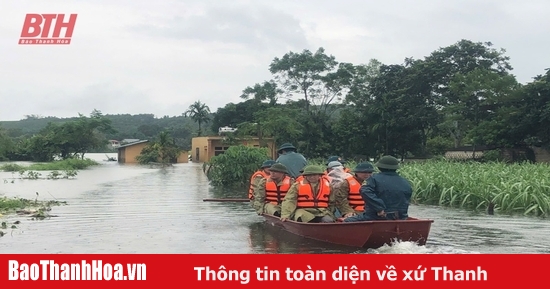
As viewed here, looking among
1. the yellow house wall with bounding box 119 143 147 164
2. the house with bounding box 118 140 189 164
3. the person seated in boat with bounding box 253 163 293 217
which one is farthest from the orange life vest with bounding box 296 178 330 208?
the yellow house wall with bounding box 119 143 147 164

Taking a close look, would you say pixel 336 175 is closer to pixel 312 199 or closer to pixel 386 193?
pixel 312 199

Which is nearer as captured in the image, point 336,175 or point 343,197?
point 343,197

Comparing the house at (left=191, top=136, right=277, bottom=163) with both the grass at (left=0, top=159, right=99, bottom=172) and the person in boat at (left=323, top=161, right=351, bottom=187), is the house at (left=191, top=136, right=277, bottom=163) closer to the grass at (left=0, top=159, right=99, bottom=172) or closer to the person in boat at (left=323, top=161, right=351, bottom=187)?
the grass at (left=0, top=159, right=99, bottom=172)

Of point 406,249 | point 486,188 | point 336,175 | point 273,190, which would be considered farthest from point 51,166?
point 406,249

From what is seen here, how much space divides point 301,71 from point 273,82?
2895mm

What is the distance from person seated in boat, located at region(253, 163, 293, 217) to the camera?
12.2 m

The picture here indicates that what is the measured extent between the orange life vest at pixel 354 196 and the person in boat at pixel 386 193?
150 cm

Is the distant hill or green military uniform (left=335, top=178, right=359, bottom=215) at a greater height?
the distant hill

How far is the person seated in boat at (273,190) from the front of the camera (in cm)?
1217

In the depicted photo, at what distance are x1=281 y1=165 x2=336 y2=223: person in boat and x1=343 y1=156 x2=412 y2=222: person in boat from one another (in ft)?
4.72

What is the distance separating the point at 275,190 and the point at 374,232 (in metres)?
3.65

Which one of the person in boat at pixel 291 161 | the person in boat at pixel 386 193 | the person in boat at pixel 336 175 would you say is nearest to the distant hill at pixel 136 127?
the person in boat at pixel 291 161

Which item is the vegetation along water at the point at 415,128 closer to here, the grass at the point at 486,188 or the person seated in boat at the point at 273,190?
the grass at the point at 486,188

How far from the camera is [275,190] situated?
12.4 m
